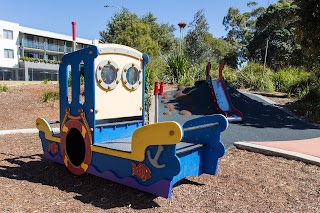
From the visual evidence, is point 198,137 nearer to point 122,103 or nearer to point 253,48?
point 122,103

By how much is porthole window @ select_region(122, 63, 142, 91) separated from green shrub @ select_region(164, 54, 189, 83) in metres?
11.7

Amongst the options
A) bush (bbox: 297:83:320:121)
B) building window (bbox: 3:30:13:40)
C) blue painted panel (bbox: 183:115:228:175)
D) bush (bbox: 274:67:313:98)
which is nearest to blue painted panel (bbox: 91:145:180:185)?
blue painted panel (bbox: 183:115:228:175)

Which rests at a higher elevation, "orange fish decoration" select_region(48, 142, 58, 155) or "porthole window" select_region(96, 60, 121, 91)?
"porthole window" select_region(96, 60, 121, 91)

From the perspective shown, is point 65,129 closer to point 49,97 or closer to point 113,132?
point 113,132

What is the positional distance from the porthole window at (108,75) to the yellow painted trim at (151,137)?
872 millimetres

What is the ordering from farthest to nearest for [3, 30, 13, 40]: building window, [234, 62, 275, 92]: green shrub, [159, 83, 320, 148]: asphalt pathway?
[3, 30, 13, 40]: building window, [234, 62, 275, 92]: green shrub, [159, 83, 320, 148]: asphalt pathway

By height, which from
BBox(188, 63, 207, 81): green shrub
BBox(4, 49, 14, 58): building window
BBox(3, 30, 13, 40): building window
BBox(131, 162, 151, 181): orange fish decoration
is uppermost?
BBox(3, 30, 13, 40): building window

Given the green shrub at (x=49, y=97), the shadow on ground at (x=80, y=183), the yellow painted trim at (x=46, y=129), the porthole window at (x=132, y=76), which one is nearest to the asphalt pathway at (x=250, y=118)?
the porthole window at (x=132, y=76)

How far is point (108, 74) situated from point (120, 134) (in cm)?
88

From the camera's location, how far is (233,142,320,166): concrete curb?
4.66m

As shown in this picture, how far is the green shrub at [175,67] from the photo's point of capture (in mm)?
15969

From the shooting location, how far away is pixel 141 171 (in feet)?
10.9

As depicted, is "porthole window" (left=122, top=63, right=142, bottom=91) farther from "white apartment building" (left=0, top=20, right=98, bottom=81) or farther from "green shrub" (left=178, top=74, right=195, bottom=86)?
"white apartment building" (left=0, top=20, right=98, bottom=81)

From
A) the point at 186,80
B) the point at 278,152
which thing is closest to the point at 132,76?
the point at 278,152
